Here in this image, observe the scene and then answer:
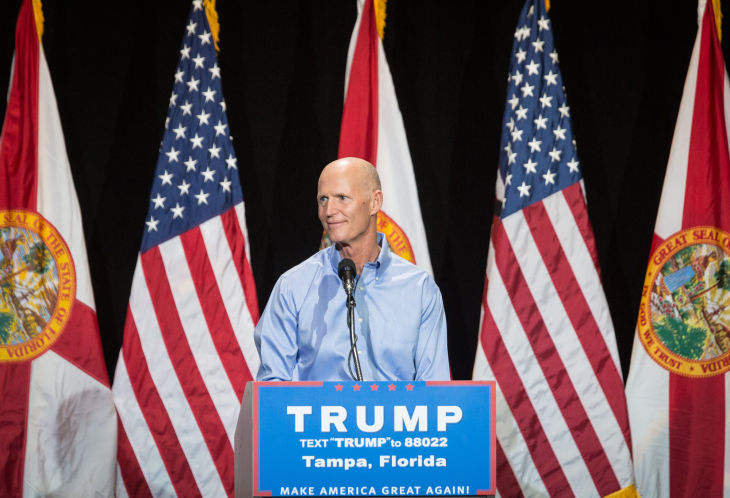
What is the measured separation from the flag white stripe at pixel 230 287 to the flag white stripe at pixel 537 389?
1.19 meters

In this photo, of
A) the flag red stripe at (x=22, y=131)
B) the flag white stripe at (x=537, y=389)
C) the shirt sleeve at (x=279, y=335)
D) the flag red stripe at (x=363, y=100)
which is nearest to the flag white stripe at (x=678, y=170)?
the flag white stripe at (x=537, y=389)

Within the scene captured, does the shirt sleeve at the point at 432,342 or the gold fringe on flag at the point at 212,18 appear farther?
the gold fringe on flag at the point at 212,18

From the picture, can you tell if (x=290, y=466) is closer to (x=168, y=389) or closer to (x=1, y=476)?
(x=168, y=389)

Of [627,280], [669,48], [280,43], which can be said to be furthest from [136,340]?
[669,48]

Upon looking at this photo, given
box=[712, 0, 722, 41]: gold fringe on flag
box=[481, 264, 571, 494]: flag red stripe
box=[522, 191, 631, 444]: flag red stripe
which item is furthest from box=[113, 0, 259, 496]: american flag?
box=[712, 0, 722, 41]: gold fringe on flag

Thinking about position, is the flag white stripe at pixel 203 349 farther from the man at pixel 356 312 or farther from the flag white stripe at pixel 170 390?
the man at pixel 356 312

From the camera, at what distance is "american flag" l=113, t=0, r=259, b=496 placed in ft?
12.4

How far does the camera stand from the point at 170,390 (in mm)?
3795

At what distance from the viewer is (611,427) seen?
3.76m

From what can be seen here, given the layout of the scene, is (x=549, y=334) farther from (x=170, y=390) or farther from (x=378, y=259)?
(x=170, y=390)

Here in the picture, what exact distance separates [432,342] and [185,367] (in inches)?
72.9

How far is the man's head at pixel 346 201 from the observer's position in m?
2.31

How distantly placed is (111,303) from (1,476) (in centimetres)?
100

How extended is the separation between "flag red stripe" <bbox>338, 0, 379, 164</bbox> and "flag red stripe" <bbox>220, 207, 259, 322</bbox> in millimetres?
638
